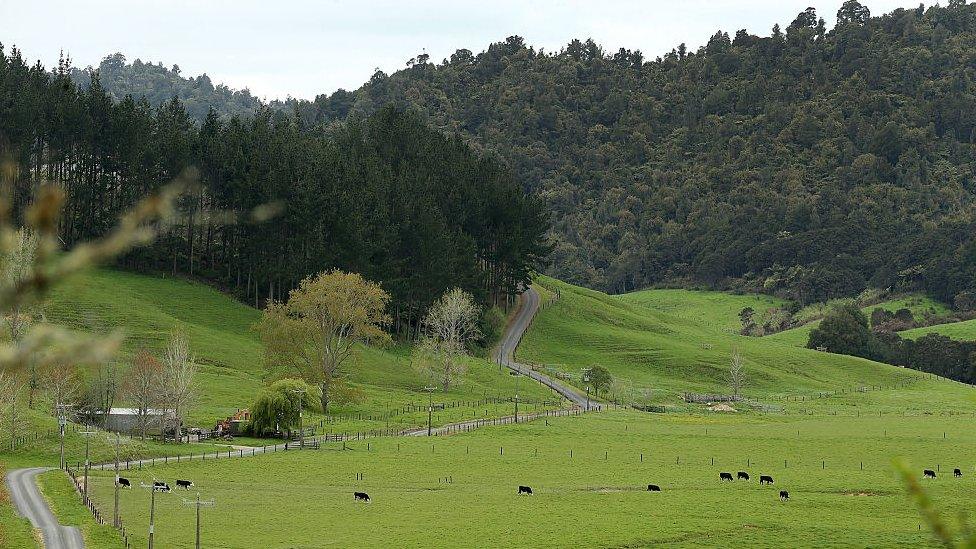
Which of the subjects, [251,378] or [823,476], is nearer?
[823,476]

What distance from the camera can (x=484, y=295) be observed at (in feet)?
546

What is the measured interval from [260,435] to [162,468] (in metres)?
18.6

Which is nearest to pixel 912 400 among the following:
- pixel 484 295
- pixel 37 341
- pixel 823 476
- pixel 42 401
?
pixel 484 295

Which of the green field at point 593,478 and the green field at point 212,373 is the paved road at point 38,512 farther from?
the green field at point 212,373

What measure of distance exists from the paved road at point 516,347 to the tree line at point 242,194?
26.0 feet

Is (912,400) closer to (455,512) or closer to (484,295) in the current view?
(484,295)

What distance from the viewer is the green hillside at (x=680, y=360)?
6117 inches

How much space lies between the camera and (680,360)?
545 feet

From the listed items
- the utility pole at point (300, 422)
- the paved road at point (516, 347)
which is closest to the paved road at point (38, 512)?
the utility pole at point (300, 422)

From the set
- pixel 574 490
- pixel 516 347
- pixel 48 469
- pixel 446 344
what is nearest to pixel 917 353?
pixel 516 347

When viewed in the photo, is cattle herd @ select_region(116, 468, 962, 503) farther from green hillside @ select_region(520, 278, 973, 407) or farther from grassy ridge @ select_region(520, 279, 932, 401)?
grassy ridge @ select_region(520, 279, 932, 401)

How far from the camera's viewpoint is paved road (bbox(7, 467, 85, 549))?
54.5 m

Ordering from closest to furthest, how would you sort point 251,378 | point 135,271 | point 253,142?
1. point 251,378
2. point 135,271
3. point 253,142

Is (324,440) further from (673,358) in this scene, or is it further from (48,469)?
(673,358)
